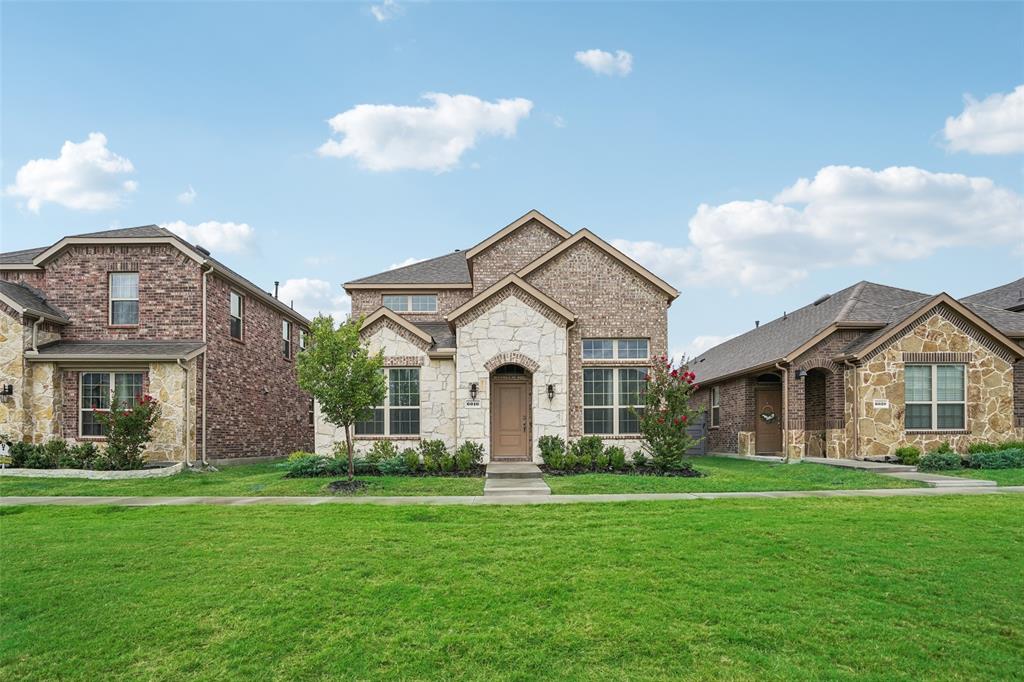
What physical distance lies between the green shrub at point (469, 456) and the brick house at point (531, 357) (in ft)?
0.90

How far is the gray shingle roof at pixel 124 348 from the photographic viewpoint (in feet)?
59.6

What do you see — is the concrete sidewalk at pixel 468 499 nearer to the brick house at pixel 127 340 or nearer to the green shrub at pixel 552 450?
the green shrub at pixel 552 450

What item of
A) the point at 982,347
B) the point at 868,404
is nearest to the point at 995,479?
the point at 868,404

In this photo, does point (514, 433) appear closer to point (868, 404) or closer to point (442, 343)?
point (442, 343)

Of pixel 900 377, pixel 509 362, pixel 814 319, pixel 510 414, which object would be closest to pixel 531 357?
pixel 509 362

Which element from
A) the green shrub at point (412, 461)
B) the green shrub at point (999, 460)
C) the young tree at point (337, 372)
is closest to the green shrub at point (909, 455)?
the green shrub at point (999, 460)

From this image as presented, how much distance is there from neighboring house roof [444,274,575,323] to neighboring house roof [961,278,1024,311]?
773 inches

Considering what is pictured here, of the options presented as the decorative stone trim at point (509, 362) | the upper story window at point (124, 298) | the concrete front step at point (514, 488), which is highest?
the upper story window at point (124, 298)

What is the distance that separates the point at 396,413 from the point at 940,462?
592 inches

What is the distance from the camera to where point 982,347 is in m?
19.2

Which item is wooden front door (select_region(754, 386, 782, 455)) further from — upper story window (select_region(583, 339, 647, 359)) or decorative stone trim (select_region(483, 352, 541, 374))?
decorative stone trim (select_region(483, 352, 541, 374))

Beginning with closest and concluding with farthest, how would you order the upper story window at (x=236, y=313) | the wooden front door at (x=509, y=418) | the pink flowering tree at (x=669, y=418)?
the pink flowering tree at (x=669, y=418) → the wooden front door at (x=509, y=418) → the upper story window at (x=236, y=313)

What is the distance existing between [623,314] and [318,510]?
11.5 meters

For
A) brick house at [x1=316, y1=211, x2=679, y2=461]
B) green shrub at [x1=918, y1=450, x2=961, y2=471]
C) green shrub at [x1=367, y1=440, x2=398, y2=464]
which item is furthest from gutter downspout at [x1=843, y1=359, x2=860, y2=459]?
green shrub at [x1=367, y1=440, x2=398, y2=464]
